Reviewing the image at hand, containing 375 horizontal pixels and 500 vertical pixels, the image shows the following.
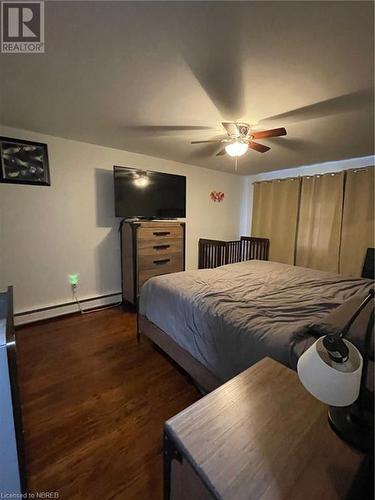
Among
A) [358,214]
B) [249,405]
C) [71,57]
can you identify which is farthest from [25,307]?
[358,214]

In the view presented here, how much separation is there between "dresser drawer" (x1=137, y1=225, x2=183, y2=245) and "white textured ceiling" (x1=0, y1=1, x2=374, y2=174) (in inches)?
44.1

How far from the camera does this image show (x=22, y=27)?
3.70 feet

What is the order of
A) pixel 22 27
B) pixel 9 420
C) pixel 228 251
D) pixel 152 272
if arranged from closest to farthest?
pixel 9 420 < pixel 22 27 < pixel 152 272 < pixel 228 251

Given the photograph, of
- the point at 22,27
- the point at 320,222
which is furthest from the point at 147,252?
the point at 320,222

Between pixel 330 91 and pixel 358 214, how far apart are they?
2268 mm

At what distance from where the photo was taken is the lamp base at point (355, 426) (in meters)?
0.59

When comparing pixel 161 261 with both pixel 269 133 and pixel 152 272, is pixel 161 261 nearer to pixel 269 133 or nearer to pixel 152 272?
pixel 152 272

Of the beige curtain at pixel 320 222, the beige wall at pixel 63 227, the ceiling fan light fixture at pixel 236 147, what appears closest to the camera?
the ceiling fan light fixture at pixel 236 147

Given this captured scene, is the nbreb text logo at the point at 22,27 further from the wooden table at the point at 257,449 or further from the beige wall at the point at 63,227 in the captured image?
the wooden table at the point at 257,449

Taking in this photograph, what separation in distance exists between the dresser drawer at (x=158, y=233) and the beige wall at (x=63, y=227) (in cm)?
52

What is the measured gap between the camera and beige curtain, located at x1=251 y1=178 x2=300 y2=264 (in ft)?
12.7

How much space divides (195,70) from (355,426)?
1.82 meters

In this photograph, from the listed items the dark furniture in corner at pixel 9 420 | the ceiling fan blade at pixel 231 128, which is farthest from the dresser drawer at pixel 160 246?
the dark furniture in corner at pixel 9 420

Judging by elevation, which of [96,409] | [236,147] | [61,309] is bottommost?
[96,409]
